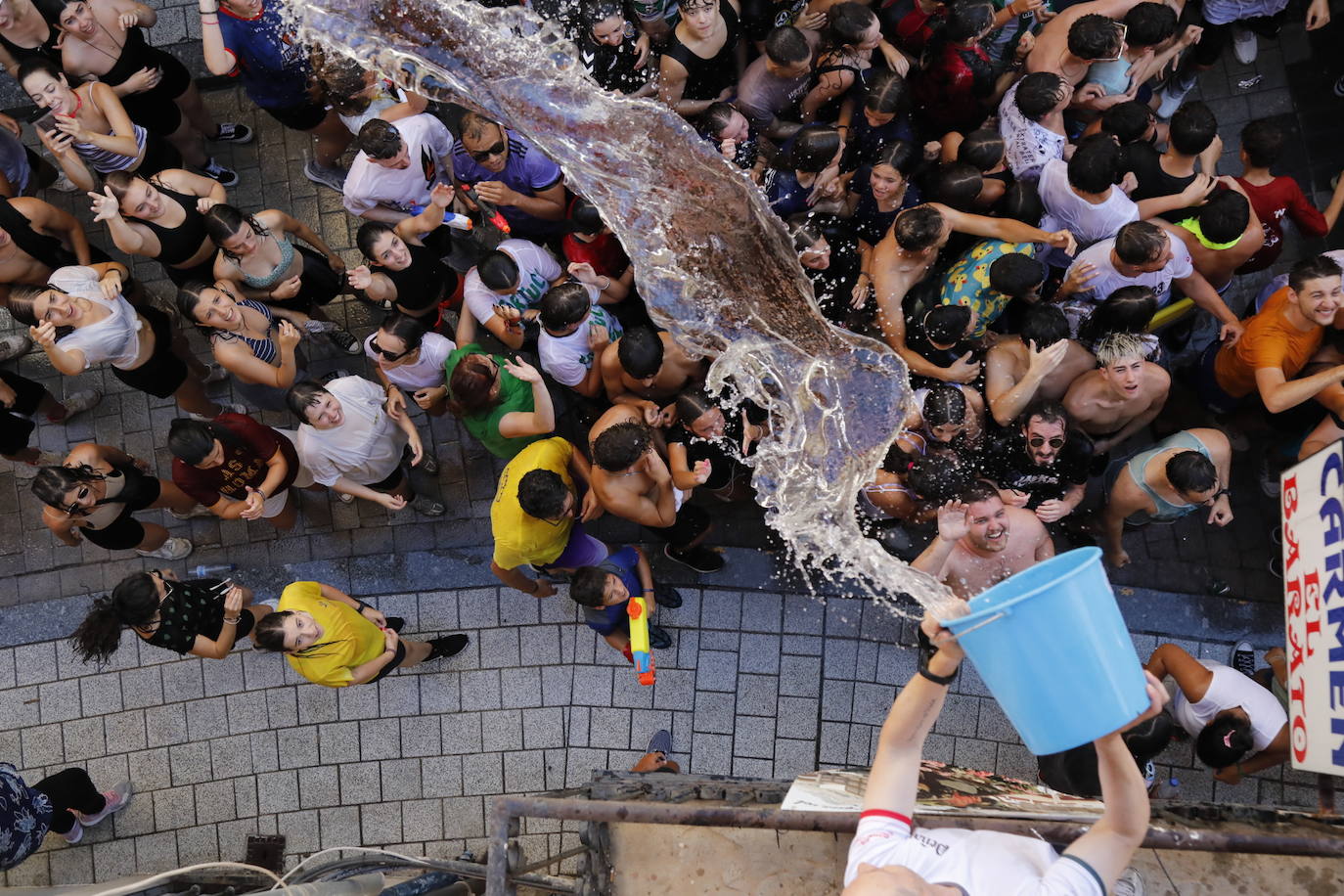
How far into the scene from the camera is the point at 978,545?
15.7ft

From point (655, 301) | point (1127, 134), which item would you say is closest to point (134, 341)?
point (655, 301)

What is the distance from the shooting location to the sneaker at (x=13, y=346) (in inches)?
267

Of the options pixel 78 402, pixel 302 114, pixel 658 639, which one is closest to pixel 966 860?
pixel 658 639

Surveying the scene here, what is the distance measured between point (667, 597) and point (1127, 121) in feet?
12.6

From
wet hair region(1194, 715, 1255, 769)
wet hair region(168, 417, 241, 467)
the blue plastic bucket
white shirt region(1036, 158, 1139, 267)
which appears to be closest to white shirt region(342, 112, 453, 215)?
wet hair region(168, 417, 241, 467)

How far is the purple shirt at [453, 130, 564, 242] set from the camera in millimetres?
5934

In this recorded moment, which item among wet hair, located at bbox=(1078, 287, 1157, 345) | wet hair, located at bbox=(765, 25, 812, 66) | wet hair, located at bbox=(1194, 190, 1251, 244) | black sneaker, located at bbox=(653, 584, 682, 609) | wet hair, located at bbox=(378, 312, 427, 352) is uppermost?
wet hair, located at bbox=(765, 25, 812, 66)

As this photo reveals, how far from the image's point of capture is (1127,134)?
5.57 m

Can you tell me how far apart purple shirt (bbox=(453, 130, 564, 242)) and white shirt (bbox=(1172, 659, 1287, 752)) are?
4543 mm

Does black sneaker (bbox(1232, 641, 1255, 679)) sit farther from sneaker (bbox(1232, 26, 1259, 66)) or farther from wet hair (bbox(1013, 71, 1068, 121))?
sneaker (bbox(1232, 26, 1259, 66))

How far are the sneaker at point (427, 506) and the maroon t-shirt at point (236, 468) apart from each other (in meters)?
0.89

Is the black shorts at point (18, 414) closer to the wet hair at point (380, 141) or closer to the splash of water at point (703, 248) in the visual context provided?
the wet hair at point (380, 141)

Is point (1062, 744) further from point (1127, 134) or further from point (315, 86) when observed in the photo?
point (315, 86)

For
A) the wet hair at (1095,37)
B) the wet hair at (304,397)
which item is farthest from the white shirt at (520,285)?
the wet hair at (1095,37)
